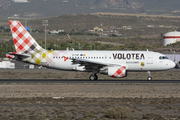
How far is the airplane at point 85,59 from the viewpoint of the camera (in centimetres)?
3875

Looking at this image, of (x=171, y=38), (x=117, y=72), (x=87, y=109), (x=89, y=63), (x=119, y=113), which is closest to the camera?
(x=119, y=113)

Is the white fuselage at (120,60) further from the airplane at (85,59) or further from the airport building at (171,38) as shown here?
the airport building at (171,38)

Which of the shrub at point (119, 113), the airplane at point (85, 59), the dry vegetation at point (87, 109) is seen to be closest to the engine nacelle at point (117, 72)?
the airplane at point (85, 59)

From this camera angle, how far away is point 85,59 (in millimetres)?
39219

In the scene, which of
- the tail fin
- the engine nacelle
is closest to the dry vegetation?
the engine nacelle

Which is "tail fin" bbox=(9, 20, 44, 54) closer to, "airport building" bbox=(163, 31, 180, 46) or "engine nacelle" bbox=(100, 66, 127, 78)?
"engine nacelle" bbox=(100, 66, 127, 78)

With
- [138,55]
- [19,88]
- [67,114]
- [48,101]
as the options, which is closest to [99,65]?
[138,55]

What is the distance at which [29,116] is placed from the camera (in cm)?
1909

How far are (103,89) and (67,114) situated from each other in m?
11.1

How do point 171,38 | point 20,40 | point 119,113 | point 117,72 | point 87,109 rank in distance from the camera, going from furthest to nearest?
point 171,38 < point 20,40 < point 117,72 < point 87,109 < point 119,113

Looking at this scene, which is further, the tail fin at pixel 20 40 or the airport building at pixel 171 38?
the airport building at pixel 171 38

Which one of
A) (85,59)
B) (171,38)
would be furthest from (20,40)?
(171,38)

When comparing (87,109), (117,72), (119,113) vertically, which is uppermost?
(117,72)

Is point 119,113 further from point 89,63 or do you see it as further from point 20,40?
point 20,40
